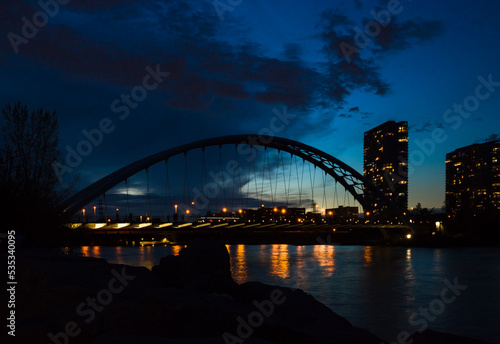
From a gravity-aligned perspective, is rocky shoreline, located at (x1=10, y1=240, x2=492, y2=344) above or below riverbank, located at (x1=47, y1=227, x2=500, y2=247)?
above

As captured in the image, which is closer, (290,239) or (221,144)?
(221,144)

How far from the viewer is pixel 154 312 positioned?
6215 mm

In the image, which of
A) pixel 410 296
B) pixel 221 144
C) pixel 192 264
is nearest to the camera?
pixel 192 264

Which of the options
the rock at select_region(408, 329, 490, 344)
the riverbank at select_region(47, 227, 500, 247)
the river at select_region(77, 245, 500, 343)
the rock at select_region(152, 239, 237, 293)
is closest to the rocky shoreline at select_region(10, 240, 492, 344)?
the rock at select_region(408, 329, 490, 344)

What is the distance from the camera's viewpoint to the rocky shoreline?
614cm

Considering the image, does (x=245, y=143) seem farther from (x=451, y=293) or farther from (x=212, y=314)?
(x=212, y=314)

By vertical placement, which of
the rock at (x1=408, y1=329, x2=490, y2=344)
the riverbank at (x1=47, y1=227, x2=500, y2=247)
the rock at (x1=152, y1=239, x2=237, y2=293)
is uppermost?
the rock at (x1=152, y1=239, x2=237, y2=293)

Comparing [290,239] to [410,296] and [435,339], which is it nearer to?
[410,296]

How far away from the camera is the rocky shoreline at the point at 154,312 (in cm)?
614

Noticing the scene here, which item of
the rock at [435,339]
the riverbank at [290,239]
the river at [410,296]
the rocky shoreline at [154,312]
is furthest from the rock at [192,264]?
the riverbank at [290,239]

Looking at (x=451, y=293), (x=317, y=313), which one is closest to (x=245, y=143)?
(x=451, y=293)

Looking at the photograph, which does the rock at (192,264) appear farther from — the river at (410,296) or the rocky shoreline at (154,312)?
the river at (410,296)

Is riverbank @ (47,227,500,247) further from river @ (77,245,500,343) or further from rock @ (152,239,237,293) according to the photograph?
rock @ (152,239,237,293)

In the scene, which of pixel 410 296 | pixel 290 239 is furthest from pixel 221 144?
pixel 290 239
